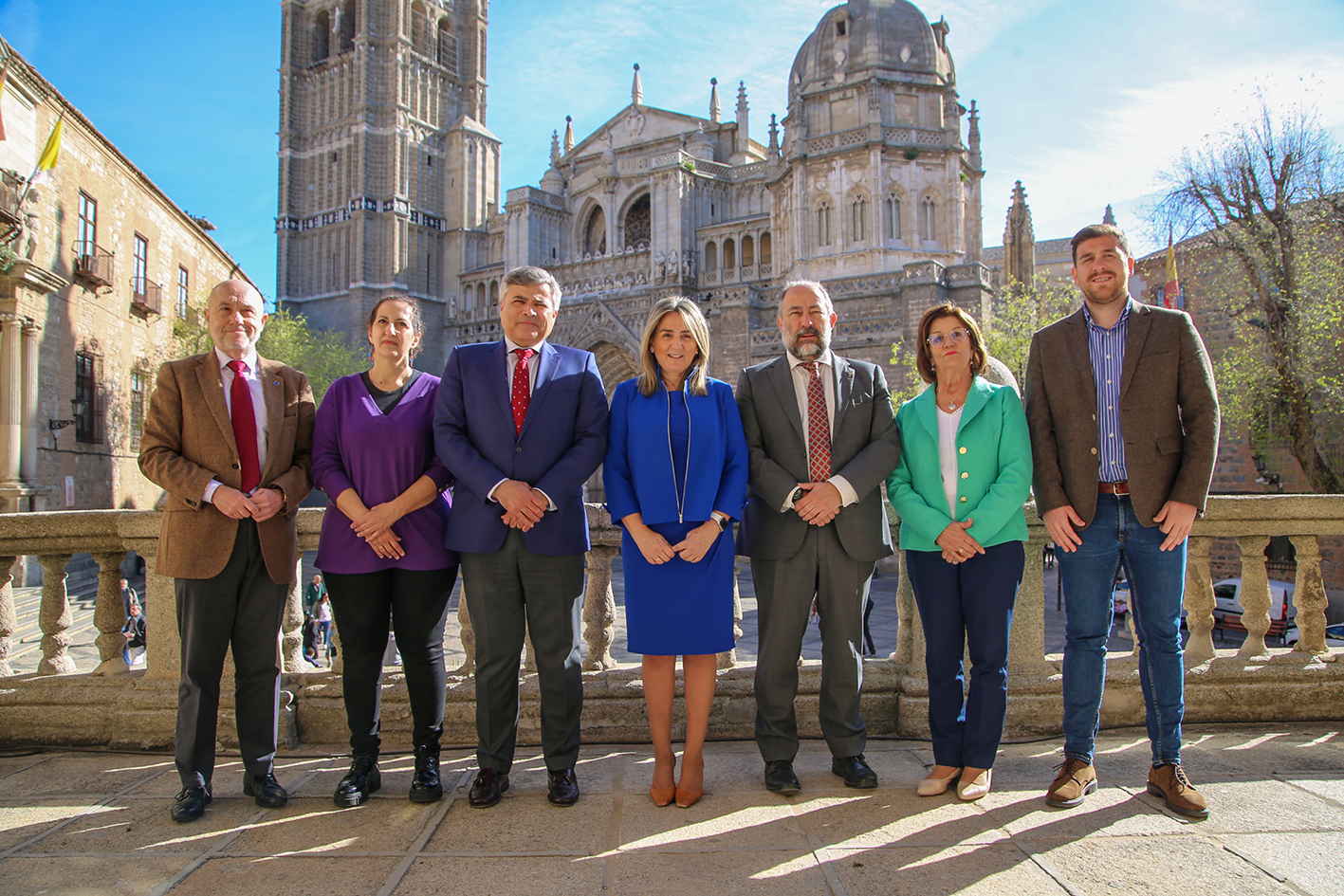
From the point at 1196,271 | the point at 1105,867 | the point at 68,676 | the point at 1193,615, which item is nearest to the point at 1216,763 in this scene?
the point at 1193,615

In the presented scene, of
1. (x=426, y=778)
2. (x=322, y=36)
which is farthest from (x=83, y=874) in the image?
(x=322, y=36)

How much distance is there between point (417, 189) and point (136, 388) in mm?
26062

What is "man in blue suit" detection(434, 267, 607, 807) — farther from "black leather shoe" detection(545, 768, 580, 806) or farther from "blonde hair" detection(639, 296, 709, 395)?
"blonde hair" detection(639, 296, 709, 395)

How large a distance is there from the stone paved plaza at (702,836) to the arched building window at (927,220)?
89.6 feet

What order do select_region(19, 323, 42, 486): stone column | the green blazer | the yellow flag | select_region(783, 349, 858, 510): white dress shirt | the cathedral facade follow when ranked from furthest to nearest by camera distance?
the cathedral facade
select_region(19, 323, 42, 486): stone column
the yellow flag
select_region(783, 349, 858, 510): white dress shirt
the green blazer

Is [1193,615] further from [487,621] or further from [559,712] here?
[487,621]

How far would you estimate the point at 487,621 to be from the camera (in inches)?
113

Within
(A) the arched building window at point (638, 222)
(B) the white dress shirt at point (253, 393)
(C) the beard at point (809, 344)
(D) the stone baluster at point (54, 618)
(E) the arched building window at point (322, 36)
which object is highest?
(E) the arched building window at point (322, 36)

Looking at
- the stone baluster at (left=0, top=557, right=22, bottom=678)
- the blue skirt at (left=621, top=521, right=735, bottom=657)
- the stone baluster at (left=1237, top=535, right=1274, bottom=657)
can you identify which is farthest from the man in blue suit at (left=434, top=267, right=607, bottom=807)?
the stone baluster at (left=1237, top=535, right=1274, bottom=657)

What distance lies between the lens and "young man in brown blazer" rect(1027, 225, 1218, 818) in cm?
282

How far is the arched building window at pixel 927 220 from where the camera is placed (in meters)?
28.3

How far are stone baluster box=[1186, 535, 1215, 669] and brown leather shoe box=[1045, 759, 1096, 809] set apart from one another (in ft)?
4.22

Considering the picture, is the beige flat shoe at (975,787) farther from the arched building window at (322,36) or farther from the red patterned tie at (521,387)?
the arched building window at (322,36)

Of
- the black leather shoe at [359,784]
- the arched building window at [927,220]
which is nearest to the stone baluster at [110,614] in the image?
the black leather shoe at [359,784]
